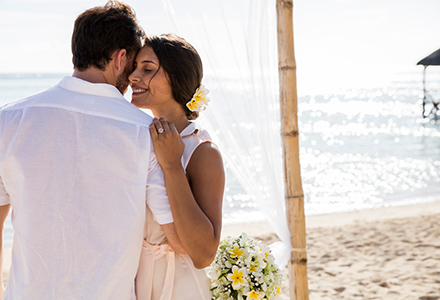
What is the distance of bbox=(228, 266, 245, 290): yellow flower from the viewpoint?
1.91 m

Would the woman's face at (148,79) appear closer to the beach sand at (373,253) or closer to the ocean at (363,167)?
the ocean at (363,167)

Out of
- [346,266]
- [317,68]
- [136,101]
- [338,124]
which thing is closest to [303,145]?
[338,124]

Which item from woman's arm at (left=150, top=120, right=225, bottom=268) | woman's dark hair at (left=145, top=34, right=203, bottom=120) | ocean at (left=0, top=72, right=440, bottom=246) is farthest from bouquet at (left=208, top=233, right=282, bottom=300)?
ocean at (left=0, top=72, right=440, bottom=246)

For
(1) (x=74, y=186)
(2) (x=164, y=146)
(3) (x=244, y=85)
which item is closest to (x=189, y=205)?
(2) (x=164, y=146)

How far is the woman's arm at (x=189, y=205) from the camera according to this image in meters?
1.50

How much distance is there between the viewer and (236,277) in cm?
193

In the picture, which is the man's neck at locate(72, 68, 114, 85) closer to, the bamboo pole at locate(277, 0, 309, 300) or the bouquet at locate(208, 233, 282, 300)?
the bouquet at locate(208, 233, 282, 300)

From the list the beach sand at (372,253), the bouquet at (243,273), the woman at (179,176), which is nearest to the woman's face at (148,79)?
the woman at (179,176)

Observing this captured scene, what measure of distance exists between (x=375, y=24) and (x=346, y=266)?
41.4m

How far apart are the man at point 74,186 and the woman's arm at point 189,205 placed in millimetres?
73

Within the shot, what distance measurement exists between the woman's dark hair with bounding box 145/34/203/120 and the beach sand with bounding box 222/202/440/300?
12.3ft

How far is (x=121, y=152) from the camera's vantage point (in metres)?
1.41

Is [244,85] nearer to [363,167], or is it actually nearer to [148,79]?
[148,79]

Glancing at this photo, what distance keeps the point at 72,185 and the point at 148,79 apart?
2.10 feet
